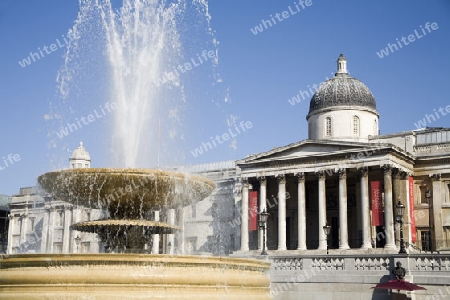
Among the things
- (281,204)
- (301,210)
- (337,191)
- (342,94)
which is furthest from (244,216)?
(342,94)

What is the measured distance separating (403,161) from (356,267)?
64.0 ft

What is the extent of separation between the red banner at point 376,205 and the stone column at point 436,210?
5.14 metres

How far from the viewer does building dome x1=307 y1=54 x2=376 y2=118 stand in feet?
161

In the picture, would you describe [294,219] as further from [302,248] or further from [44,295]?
[44,295]

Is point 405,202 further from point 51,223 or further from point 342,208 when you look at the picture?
point 51,223

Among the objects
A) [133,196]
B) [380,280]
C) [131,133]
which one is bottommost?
[380,280]

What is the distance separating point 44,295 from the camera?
898 centimetres

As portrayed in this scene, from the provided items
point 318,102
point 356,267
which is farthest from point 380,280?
point 318,102

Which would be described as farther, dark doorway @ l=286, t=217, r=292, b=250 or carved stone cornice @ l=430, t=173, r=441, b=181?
dark doorway @ l=286, t=217, r=292, b=250

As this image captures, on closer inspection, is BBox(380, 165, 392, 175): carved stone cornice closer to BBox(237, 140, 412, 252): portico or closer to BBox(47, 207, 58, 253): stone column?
BBox(237, 140, 412, 252): portico

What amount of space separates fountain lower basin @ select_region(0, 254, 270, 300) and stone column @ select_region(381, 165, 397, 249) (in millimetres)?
33083

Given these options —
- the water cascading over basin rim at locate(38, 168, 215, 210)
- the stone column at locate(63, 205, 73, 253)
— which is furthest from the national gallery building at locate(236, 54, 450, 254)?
the water cascading over basin rim at locate(38, 168, 215, 210)

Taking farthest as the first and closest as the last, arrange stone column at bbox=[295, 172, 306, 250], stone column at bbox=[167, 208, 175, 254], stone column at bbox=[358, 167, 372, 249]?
stone column at bbox=[167, 208, 175, 254]
stone column at bbox=[295, 172, 306, 250]
stone column at bbox=[358, 167, 372, 249]

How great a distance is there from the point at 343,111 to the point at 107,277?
137ft
